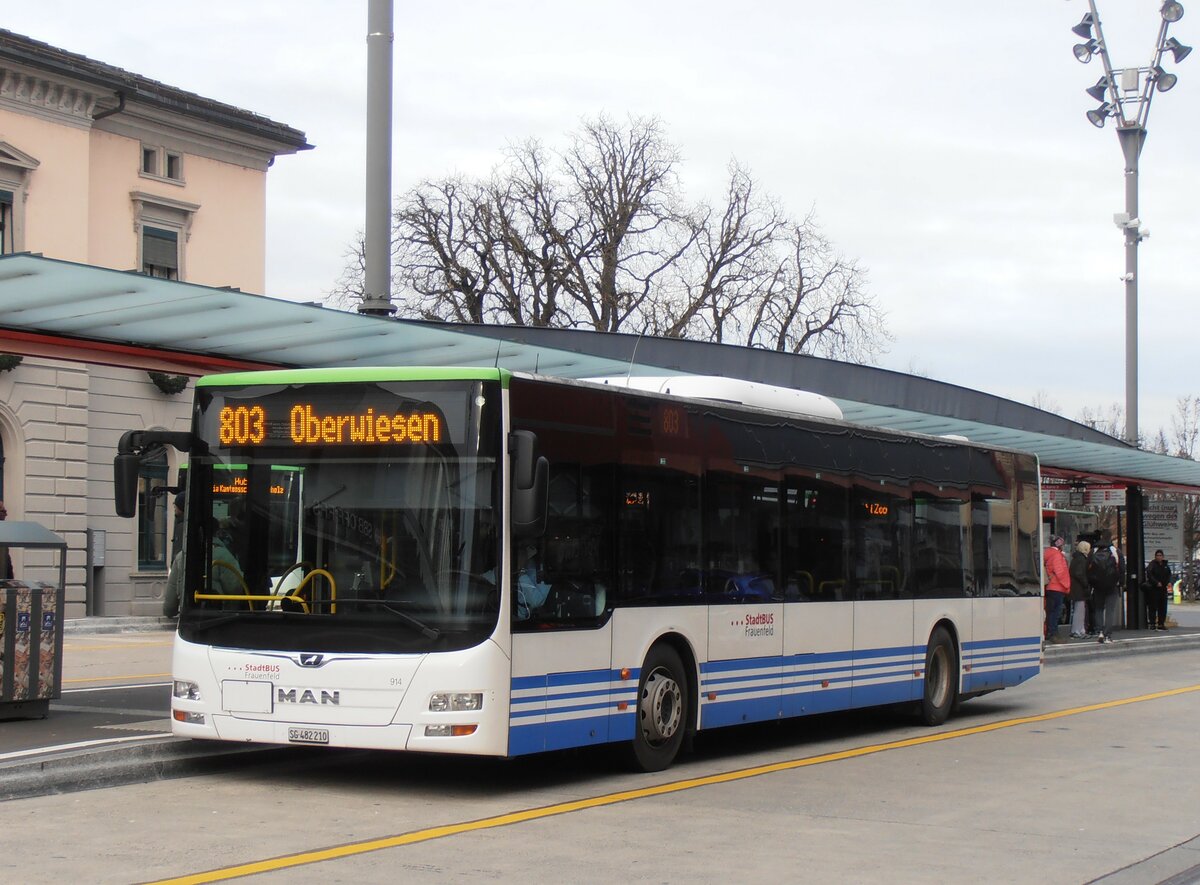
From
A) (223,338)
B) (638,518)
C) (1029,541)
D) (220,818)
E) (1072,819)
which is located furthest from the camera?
(1029,541)

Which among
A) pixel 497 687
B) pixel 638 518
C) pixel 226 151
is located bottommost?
pixel 497 687

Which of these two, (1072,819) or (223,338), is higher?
(223,338)

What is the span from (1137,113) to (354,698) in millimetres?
26242

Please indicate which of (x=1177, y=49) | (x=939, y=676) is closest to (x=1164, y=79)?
(x=1177, y=49)

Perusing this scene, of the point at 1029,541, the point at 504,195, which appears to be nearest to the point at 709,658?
the point at 1029,541

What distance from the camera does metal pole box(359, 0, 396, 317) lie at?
1413 cm

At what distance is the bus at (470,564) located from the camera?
33.8ft

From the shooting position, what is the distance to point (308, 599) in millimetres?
10570

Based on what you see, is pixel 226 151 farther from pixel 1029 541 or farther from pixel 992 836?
pixel 992 836

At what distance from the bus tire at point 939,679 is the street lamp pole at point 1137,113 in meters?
18.1

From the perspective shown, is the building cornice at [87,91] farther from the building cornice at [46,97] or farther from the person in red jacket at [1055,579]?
the person in red jacket at [1055,579]

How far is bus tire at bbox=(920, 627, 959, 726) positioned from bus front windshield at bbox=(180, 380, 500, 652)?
738 centimetres

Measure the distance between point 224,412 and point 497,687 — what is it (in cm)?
263

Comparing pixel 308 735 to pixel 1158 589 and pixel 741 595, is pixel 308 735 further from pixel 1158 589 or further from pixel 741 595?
pixel 1158 589
